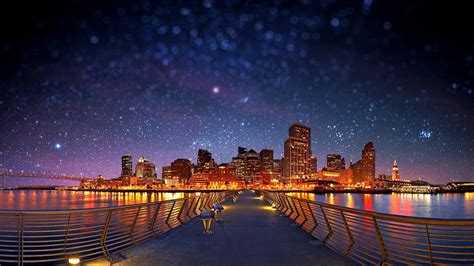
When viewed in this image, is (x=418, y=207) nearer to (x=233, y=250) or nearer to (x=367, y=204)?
(x=367, y=204)

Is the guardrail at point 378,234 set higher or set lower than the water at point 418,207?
higher

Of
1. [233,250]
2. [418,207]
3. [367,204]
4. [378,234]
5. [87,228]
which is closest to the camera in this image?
[378,234]

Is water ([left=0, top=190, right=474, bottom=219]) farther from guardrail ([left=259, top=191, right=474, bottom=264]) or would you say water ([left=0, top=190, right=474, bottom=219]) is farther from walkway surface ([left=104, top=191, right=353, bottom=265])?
walkway surface ([left=104, top=191, right=353, bottom=265])

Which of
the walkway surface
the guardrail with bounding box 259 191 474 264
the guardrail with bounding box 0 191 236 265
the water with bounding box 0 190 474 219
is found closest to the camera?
the guardrail with bounding box 259 191 474 264

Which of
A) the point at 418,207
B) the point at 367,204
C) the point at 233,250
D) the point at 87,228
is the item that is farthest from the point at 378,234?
the point at 367,204

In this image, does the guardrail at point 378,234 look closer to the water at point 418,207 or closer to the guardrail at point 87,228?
the guardrail at point 87,228

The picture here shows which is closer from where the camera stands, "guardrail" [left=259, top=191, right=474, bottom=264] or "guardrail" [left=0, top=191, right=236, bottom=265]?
"guardrail" [left=259, top=191, right=474, bottom=264]

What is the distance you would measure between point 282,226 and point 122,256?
6.89m

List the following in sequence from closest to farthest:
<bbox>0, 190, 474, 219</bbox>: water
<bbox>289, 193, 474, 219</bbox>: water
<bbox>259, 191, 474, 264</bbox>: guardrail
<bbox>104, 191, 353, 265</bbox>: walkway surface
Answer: <bbox>259, 191, 474, 264</bbox>: guardrail < <bbox>104, 191, 353, 265</bbox>: walkway surface < <bbox>289, 193, 474, 219</bbox>: water < <bbox>0, 190, 474, 219</bbox>: water

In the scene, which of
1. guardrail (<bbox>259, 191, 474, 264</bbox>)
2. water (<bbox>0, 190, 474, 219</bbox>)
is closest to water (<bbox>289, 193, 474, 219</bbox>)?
water (<bbox>0, 190, 474, 219</bbox>)

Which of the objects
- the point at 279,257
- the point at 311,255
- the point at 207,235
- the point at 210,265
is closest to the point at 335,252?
the point at 311,255

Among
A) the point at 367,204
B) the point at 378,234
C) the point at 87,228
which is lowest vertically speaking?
the point at 367,204

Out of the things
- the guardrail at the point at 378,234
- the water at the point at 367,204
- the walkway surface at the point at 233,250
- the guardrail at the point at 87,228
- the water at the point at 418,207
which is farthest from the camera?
the water at the point at 367,204

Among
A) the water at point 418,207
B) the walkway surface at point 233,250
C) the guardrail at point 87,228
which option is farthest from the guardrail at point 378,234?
the water at point 418,207
